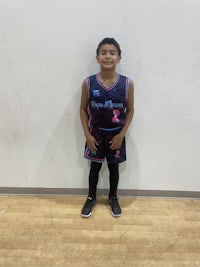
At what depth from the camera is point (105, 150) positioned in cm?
176

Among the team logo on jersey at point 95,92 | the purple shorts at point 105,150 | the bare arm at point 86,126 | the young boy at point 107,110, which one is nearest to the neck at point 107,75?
the young boy at point 107,110

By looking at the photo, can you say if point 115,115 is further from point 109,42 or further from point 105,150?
point 109,42

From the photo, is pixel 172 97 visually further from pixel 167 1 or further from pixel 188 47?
pixel 167 1

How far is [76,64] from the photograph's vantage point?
1673 millimetres

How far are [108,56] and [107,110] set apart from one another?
13.0 inches

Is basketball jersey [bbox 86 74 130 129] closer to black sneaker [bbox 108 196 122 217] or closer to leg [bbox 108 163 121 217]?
leg [bbox 108 163 121 217]

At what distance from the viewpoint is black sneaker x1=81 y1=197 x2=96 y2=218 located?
1834 millimetres

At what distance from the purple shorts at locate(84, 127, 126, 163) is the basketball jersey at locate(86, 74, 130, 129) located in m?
0.04

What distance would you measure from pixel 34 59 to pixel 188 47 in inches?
39.3

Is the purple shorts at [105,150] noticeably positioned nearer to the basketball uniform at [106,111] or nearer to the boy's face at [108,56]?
the basketball uniform at [106,111]

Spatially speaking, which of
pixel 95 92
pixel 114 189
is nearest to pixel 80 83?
pixel 95 92

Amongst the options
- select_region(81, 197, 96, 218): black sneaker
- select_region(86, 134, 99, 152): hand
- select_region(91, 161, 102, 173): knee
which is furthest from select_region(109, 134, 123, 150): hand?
select_region(81, 197, 96, 218): black sneaker

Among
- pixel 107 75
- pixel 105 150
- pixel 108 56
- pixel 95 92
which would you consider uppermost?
pixel 108 56

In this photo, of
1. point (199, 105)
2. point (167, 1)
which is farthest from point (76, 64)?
point (199, 105)
